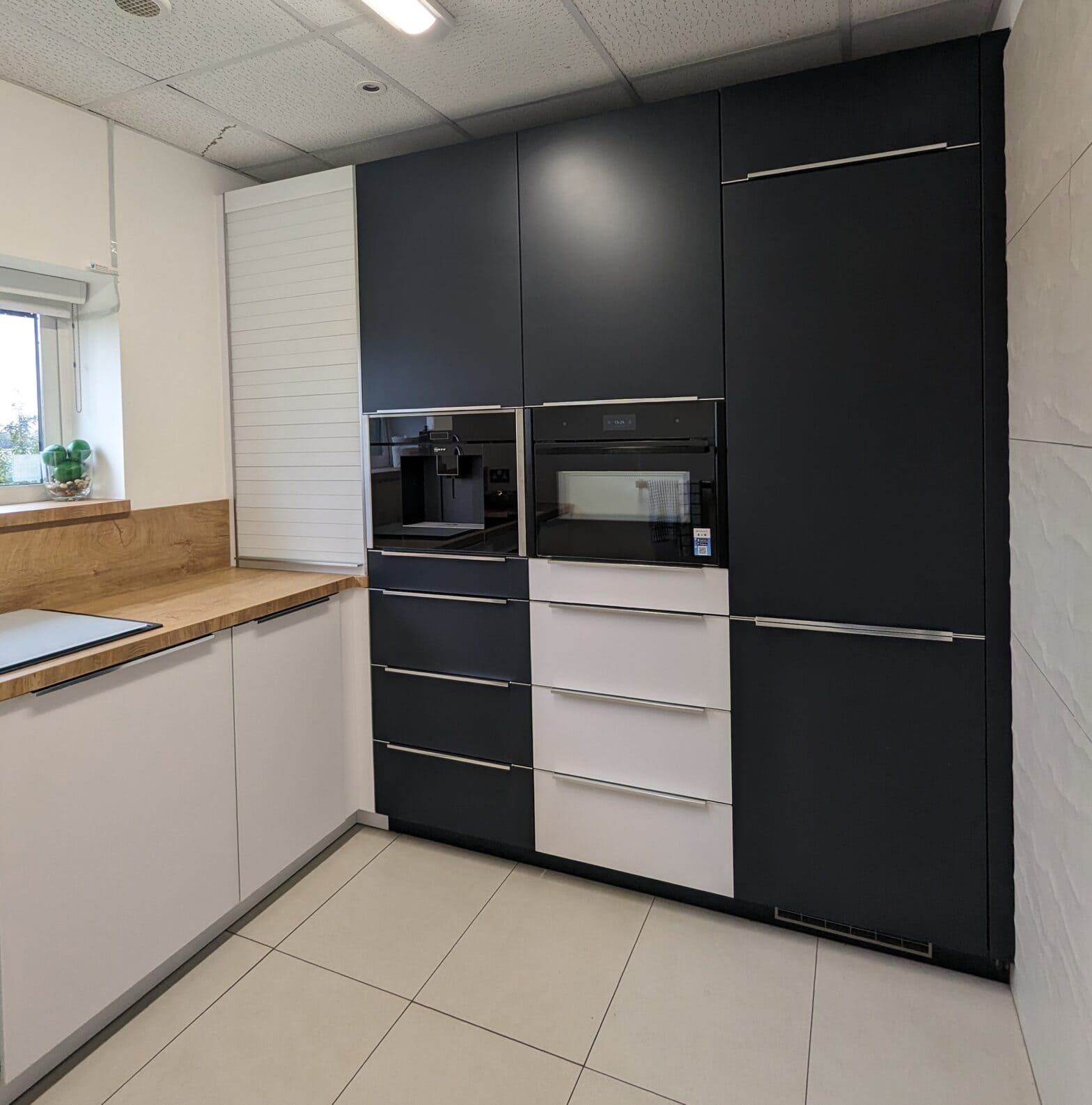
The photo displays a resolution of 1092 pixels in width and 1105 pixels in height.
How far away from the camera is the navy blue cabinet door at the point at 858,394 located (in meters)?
1.74

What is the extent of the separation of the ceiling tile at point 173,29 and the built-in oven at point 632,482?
1.13 metres

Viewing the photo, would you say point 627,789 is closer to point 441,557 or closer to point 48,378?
point 441,557

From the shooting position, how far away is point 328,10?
67.6 inches

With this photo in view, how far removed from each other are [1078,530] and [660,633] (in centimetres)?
106

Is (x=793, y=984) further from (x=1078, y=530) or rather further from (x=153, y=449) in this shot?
(x=153, y=449)

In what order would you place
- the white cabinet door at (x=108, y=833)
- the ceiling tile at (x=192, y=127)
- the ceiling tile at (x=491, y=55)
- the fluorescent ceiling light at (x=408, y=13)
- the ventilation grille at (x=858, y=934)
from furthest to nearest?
1. the ceiling tile at (x=192, y=127)
2. the ventilation grille at (x=858, y=934)
3. the ceiling tile at (x=491, y=55)
4. the fluorescent ceiling light at (x=408, y=13)
5. the white cabinet door at (x=108, y=833)

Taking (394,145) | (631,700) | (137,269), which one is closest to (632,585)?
(631,700)

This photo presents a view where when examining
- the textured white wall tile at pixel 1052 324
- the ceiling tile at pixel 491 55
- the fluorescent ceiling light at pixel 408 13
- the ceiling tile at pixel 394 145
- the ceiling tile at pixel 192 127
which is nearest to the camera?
the textured white wall tile at pixel 1052 324

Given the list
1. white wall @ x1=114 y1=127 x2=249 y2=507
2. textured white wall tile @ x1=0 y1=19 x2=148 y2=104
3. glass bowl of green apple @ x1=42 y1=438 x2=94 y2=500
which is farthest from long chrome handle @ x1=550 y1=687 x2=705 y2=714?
textured white wall tile @ x1=0 y1=19 x2=148 y2=104

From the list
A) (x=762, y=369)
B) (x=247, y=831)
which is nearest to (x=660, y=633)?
(x=762, y=369)

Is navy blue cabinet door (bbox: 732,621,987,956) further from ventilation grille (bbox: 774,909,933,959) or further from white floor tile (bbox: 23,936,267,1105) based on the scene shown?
white floor tile (bbox: 23,936,267,1105)

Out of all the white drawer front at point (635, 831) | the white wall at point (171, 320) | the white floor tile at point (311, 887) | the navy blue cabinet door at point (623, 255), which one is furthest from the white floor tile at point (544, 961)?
the white wall at point (171, 320)

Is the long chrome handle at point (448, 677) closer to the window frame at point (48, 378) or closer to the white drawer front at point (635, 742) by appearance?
the white drawer front at point (635, 742)

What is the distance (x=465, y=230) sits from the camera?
2248mm
